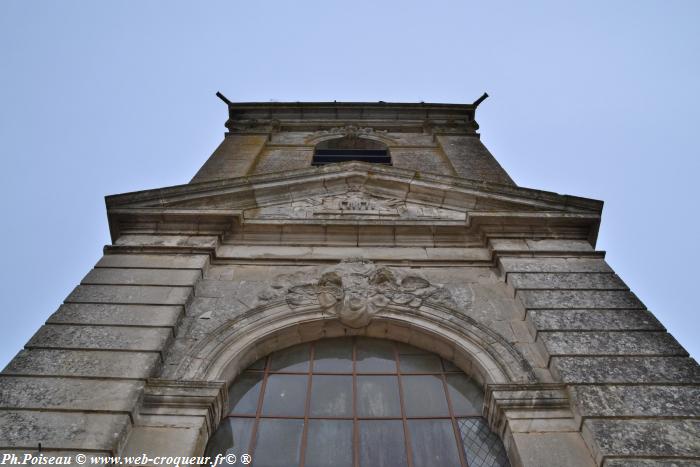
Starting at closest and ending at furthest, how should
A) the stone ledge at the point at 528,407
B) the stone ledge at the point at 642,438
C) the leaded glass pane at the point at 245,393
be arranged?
the stone ledge at the point at 642,438, the stone ledge at the point at 528,407, the leaded glass pane at the point at 245,393

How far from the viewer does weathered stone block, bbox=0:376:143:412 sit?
4766mm

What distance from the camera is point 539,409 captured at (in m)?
5.05

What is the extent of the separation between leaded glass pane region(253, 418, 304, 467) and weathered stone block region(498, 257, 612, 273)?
3243 mm

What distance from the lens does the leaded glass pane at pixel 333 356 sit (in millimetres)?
6098

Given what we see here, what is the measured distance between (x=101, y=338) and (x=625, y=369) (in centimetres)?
512

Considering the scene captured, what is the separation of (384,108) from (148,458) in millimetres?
13644

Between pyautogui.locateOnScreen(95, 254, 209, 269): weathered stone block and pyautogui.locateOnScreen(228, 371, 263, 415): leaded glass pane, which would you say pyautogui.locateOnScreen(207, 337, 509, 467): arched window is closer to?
pyautogui.locateOnScreen(228, 371, 263, 415): leaded glass pane

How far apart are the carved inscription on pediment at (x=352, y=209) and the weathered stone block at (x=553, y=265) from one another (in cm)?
142

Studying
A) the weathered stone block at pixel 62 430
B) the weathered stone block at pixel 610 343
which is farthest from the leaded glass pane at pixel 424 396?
the weathered stone block at pixel 62 430

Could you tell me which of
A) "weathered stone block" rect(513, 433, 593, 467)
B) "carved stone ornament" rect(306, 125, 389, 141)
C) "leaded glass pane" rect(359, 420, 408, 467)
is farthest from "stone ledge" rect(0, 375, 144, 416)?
"carved stone ornament" rect(306, 125, 389, 141)

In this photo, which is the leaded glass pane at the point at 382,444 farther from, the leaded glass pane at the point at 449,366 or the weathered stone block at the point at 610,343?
the weathered stone block at the point at 610,343

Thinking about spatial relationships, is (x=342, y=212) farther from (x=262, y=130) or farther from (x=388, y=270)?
(x=262, y=130)

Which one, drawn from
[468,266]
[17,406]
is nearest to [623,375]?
[468,266]

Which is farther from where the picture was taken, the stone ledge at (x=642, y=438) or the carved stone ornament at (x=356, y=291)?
the carved stone ornament at (x=356, y=291)
